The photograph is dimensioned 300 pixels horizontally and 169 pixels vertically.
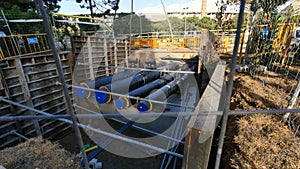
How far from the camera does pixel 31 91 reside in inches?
176

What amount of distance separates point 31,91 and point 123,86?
2.78 meters

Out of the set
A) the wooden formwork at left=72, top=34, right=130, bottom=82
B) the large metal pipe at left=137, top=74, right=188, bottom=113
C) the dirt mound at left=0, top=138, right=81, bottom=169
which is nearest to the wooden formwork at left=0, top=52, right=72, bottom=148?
the wooden formwork at left=72, top=34, right=130, bottom=82

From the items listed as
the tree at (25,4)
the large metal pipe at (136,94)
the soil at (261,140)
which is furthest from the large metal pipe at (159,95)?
the tree at (25,4)

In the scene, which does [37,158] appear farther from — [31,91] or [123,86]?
[31,91]

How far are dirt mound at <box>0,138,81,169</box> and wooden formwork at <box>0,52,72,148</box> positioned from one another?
10.2 feet

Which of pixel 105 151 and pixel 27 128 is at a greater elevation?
pixel 27 128

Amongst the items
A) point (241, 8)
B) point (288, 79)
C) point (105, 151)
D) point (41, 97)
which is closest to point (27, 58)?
point (41, 97)

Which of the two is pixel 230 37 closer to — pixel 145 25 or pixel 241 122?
pixel 241 122

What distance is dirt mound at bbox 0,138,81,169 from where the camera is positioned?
63.9 inches

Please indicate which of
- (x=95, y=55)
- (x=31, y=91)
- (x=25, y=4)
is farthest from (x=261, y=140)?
(x=25, y=4)

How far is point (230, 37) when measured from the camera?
1177cm

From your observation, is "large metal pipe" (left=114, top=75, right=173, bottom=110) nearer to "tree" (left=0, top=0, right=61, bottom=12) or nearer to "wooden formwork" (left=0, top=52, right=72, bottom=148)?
"wooden formwork" (left=0, top=52, right=72, bottom=148)

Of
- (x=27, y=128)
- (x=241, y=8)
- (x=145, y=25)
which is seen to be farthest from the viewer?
(x=145, y=25)

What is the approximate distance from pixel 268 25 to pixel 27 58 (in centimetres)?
785
